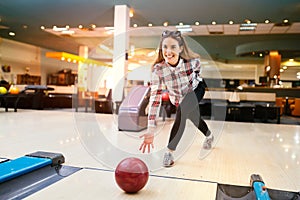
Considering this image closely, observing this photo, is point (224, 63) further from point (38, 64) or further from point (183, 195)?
point (183, 195)

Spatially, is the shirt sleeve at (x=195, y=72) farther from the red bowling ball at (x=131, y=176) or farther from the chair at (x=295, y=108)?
the chair at (x=295, y=108)

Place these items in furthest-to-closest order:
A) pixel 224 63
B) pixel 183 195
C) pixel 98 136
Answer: pixel 224 63 < pixel 98 136 < pixel 183 195

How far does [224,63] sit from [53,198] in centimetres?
1502

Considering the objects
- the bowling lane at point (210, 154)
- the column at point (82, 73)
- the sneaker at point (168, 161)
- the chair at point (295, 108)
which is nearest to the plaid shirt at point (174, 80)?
the sneaker at point (168, 161)

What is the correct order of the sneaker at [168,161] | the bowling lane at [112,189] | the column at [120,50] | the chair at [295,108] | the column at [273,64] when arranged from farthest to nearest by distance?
the column at [273,64] < the chair at [295,108] < the column at [120,50] < the sneaker at [168,161] < the bowling lane at [112,189]

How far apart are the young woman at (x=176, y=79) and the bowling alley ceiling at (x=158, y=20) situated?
2.29 metres

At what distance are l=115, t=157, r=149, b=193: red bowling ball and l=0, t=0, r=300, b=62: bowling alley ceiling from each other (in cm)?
314

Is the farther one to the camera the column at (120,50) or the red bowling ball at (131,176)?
the column at (120,50)

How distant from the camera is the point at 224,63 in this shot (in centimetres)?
1559

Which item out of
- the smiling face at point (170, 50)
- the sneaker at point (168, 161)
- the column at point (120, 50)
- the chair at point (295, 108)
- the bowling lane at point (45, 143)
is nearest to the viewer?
the smiling face at point (170, 50)

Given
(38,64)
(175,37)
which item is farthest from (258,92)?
(38,64)

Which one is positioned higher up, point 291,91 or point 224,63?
point 224,63

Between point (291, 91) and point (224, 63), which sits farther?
point (224, 63)

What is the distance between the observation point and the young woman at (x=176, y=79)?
216cm
